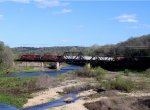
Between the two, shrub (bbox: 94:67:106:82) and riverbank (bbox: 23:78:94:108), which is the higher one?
shrub (bbox: 94:67:106:82)

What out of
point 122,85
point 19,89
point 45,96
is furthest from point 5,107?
point 122,85

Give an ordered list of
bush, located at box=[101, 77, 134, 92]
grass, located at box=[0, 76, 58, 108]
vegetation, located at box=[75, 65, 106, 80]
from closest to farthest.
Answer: grass, located at box=[0, 76, 58, 108]
bush, located at box=[101, 77, 134, 92]
vegetation, located at box=[75, 65, 106, 80]

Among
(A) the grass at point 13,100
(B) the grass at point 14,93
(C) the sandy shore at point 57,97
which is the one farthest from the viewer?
(B) the grass at point 14,93

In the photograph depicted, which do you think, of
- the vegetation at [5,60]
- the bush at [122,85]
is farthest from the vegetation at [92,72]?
the vegetation at [5,60]

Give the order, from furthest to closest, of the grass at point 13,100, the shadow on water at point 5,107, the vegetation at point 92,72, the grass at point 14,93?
the vegetation at point 92,72 < the grass at point 14,93 < the grass at point 13,100 < the shadow on water at point 5,107

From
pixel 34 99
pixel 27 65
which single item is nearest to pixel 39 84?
pixel 34 99

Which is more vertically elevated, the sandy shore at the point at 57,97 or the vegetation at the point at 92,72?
the vegetation at the point at 92,72

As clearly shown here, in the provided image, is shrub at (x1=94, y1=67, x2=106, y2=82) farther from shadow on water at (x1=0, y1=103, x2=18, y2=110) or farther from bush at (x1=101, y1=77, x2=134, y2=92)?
shadow on water at (x1=0, y1=103, x2=18, y2=110)

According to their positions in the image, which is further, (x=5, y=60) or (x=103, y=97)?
(x=5, y=60)

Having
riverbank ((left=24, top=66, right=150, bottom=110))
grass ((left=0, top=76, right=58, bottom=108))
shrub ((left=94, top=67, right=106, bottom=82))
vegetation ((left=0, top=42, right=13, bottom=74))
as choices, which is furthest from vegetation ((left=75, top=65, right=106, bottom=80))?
Result: vegetation ((left=0, top=42, right=13, bottom=74))

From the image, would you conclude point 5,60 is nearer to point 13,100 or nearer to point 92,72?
point 92,72

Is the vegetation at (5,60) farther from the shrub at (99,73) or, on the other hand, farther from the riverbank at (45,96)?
the riverbank at (45,96)

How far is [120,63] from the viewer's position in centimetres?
14850

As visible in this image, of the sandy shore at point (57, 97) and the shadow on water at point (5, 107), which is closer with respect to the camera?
the sandy shore at point (57, 97)
